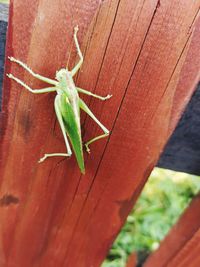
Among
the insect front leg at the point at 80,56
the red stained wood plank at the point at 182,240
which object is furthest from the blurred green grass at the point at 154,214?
the insect front leg at the point at 80,56

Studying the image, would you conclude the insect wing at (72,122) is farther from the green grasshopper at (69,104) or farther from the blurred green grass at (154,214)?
the blurred green grass at (154,214)

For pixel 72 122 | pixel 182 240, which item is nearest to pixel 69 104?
pixel 72 122

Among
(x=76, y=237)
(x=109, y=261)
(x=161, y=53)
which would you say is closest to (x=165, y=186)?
(x=109, y=261)

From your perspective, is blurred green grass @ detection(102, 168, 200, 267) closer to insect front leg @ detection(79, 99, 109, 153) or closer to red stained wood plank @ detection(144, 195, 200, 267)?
red stained wood plank @ detection(144, 195, 200, 267)

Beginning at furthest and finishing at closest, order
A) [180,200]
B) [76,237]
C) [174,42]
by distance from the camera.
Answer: [180,200] < [76,237] < [174,42]

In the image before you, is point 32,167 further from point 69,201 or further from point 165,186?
point 165,186
